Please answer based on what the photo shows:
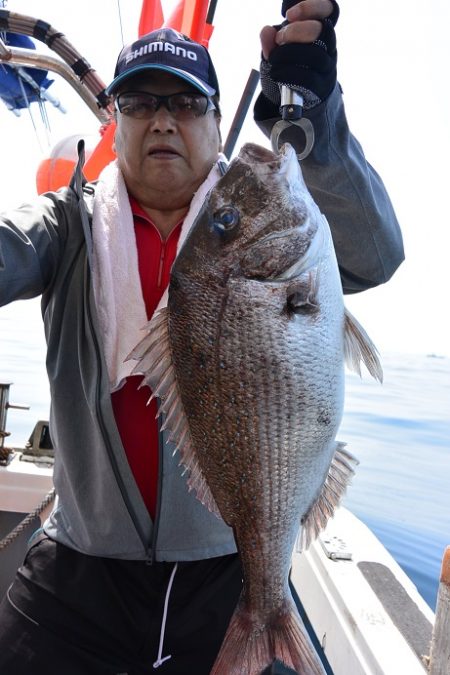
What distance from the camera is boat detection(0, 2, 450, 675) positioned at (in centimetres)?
198

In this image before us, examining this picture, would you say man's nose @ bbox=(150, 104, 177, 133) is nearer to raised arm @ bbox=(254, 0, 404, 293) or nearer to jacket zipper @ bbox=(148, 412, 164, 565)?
raised arm @ bbox=(254, 0, 404, 293)

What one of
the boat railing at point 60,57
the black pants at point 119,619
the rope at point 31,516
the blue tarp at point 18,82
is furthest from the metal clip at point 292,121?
the blue tarp at point 18,82

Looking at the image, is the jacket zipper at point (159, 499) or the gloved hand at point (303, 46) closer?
the gloved hand at point (303, 46)

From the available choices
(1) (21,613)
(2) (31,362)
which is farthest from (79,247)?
(2) (31,362)

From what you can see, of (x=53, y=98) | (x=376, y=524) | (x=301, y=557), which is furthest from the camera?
(x=53, y=98)

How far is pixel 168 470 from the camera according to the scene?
1.72 meters

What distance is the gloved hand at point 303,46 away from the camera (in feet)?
4.34

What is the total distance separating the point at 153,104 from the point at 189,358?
3.45 feet

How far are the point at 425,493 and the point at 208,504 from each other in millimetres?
6556

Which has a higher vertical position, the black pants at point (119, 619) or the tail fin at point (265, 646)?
the tail fin at point (265, 646)

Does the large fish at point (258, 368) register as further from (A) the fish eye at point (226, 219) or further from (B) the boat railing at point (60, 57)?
(B) the boat railing at point (60, 57)

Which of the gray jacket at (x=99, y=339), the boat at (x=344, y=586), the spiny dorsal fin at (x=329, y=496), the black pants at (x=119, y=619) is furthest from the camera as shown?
the boat at (x=344, y=586)

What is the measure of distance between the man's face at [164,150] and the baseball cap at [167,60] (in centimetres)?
3

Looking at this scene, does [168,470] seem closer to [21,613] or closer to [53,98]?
[21,613]
